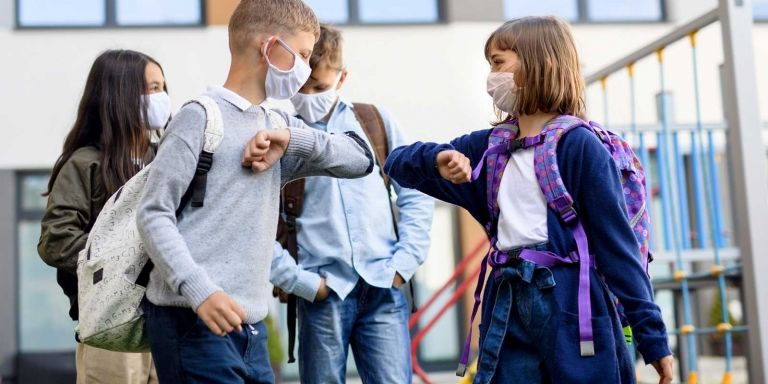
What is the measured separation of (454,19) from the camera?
10.7 metres

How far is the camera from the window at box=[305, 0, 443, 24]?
35.3 feet

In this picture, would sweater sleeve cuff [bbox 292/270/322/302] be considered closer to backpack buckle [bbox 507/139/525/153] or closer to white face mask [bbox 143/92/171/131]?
white face mask [bbox 143/92/171/131]

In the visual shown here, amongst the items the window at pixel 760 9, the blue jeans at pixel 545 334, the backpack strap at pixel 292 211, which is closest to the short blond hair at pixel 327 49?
the backpack strap at pixel 292 211

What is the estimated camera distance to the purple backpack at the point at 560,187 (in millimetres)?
2646

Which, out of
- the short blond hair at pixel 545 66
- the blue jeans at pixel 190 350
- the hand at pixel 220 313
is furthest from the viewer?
the short blond hair at pixel 545 66

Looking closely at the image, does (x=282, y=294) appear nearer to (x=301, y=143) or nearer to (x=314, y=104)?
(x=314, y=104)

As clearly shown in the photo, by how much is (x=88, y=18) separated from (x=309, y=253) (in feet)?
24.4

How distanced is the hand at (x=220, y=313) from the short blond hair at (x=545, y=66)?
93 centimetres

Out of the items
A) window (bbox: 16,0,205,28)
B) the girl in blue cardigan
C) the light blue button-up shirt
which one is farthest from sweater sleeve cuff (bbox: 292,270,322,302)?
window (bbox: 16,0,205,28)

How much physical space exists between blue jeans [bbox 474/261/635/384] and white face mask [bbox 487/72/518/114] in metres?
0.45

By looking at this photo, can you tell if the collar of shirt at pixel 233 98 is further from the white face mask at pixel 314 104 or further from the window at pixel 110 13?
the window at pixel 110 13

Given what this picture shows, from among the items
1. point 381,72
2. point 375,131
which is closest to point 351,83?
point 381,72

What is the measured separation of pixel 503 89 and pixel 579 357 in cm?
73

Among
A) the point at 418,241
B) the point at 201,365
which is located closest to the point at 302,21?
the point at 201,365
